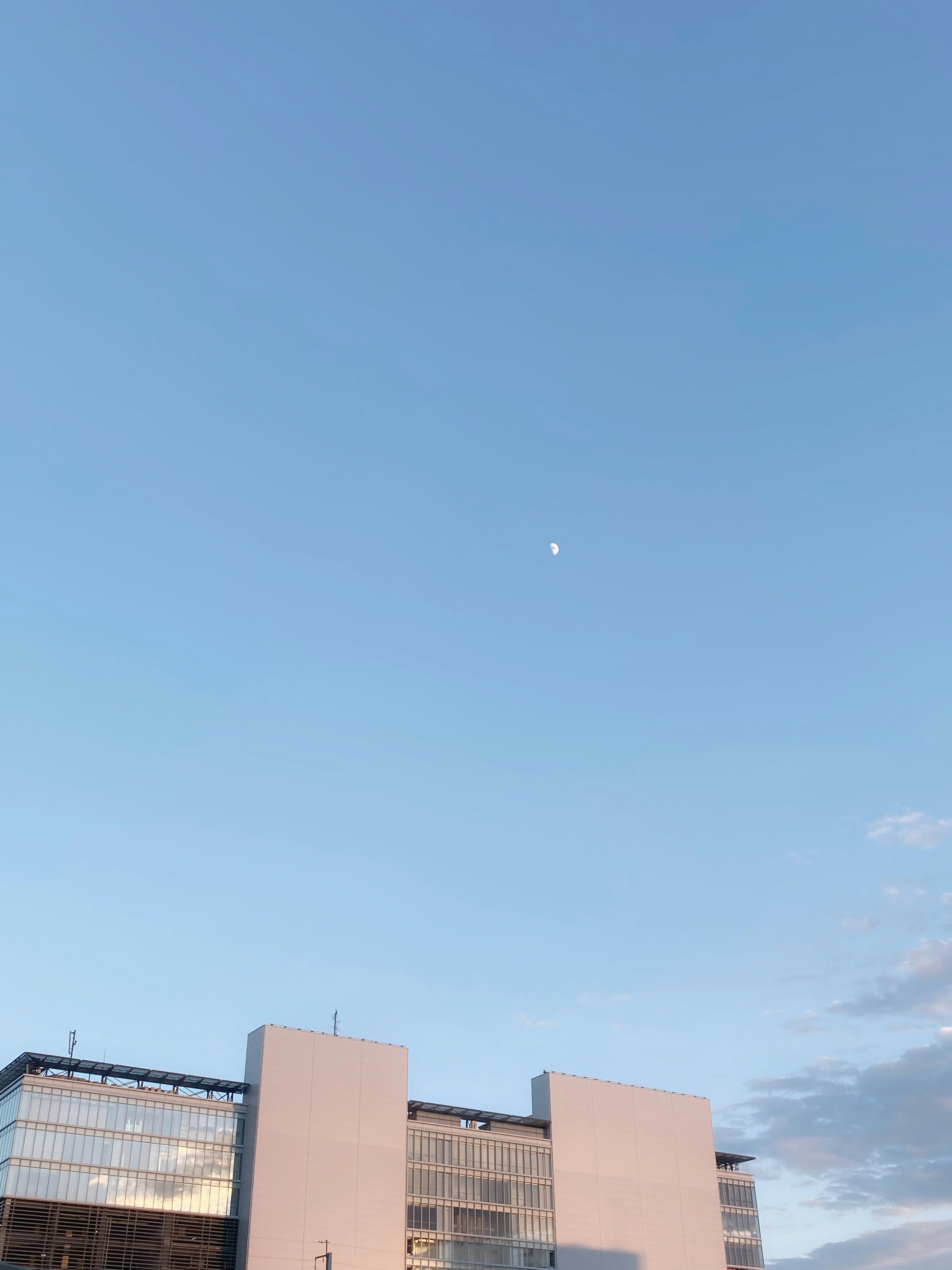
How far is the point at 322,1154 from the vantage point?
118m

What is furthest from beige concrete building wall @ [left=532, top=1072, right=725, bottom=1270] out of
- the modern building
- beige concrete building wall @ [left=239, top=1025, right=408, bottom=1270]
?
beige concrete building wall @ [left=239, top=1025, right=408, bottom=1270]

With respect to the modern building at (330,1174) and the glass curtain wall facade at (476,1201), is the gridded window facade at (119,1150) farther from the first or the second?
the glass curtain wall facade at (476,1201)

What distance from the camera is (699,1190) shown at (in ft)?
477

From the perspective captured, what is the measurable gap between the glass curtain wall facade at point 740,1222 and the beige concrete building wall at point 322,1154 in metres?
47.9

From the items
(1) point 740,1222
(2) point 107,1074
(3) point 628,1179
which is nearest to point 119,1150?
(2) point 107,1074

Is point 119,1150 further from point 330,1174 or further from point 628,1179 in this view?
point 628,1179

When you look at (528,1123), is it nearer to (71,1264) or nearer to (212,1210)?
(212,1210)

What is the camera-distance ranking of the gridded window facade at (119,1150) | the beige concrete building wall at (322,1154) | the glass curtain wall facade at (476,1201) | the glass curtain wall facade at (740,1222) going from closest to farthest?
the gridded window facade at (119,1150) < the beige concrete building wall at (322,1154) < the glass curtain wall facade at (476,1201) < the glass curtain wall facade at (740,1222)

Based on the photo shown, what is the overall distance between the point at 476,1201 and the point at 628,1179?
67.5ft

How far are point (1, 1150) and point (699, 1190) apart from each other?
7994cm

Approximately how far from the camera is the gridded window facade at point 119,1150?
4284 inches

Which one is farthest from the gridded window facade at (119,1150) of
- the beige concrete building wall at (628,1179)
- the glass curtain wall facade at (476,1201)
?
the beige concrete building wall at (628,1179)

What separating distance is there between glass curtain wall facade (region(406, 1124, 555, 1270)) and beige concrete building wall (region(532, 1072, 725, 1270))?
238cm

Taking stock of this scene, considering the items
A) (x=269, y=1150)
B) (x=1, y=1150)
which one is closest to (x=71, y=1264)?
(x=1, y=1150)
